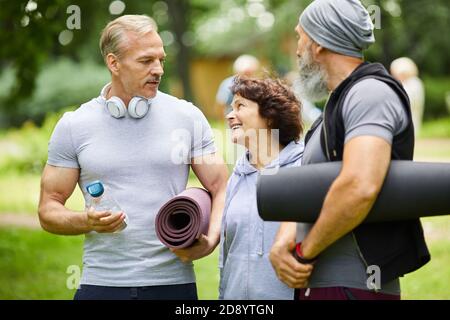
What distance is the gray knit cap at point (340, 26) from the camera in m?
3.30

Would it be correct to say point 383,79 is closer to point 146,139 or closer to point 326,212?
point 326,212

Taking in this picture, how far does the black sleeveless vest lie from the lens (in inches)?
126

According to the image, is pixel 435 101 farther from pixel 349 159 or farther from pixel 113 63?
pixel 349 159

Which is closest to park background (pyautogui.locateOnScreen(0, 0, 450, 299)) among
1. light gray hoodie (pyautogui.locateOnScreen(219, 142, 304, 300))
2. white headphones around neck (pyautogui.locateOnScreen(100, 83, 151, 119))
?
light gray hoodie (pyautogui.locateOnScreen(219, 142, 304, 300))

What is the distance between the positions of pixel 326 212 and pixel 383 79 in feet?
1.88

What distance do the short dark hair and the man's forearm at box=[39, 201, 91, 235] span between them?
102cm

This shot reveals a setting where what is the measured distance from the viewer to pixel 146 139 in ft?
13.5

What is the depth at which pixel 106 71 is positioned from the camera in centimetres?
3041

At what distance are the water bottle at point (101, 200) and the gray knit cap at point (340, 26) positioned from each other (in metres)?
1.27

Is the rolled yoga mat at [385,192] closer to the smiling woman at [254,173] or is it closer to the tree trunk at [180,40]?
the smiling woman at [254,173]

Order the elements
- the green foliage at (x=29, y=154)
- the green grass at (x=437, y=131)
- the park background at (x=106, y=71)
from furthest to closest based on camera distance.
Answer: the green grass at (x=437, y=131) → the green foliage at (x=29, y=154) → the park background at (x=106, y=71)

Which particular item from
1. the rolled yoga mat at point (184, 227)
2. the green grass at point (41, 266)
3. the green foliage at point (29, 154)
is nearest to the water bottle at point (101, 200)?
the rolled yoga mat at point (184, 227)

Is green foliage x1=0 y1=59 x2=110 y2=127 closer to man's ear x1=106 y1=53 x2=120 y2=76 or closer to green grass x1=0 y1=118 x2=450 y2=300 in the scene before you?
green grass x1=0 y1=118 x2=450 y2=300
